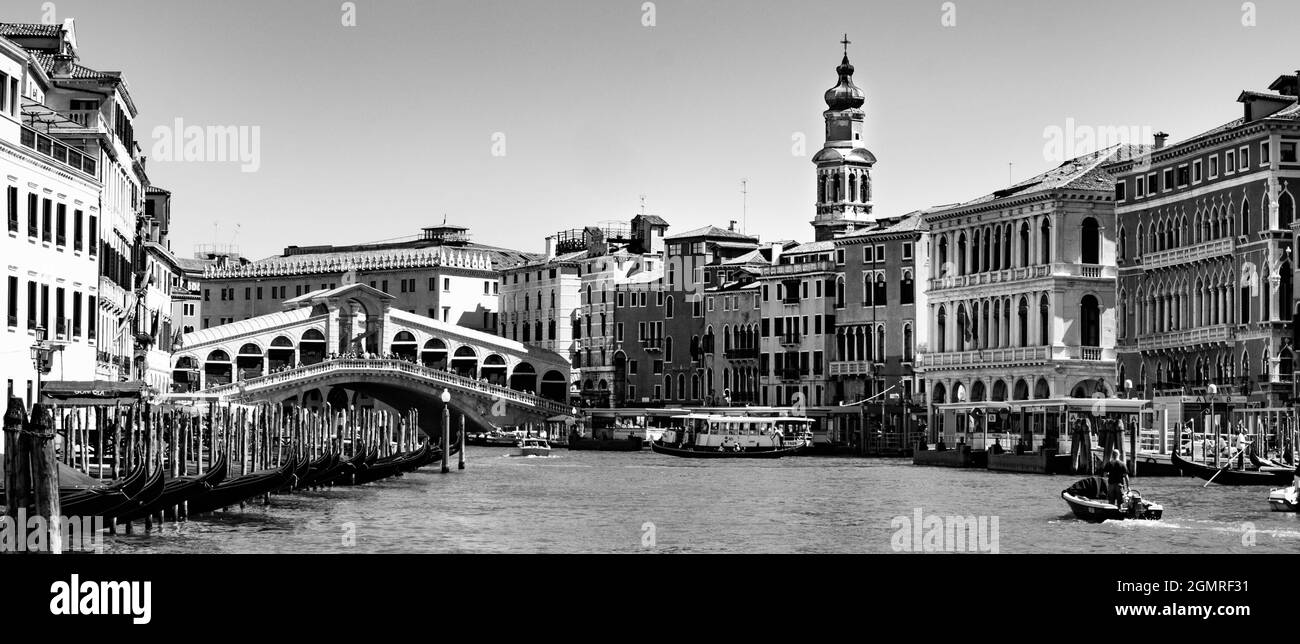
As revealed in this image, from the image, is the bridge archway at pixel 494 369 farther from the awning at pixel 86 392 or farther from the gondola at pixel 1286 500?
the gondola at pixel 1286 500

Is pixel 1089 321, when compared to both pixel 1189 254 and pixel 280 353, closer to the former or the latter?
pixel 1189 254

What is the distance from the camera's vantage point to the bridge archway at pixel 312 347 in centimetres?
9038

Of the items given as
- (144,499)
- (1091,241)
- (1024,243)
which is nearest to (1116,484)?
(144,499)

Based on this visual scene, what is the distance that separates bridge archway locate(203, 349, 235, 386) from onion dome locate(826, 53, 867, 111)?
25366mm

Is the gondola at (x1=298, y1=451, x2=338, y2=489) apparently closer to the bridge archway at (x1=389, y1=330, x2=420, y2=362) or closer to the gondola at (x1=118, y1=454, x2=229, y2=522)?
the gondola at (x1=118, y1=454, x2=229, y2=522)

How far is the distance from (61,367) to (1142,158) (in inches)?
1340

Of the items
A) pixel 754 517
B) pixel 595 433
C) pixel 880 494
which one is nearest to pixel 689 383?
pixel 595 433

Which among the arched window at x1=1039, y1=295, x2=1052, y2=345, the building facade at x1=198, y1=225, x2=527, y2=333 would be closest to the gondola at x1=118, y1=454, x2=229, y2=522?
the arched window at x1=1039, y1=295, x2=1052, y2=345

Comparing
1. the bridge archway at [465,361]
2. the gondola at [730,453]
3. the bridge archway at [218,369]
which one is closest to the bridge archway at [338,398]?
the bridge archway at [218,369]

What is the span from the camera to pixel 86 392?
31391 millimetres

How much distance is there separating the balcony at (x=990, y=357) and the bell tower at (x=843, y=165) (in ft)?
48.9

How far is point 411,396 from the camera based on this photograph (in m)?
83.3
